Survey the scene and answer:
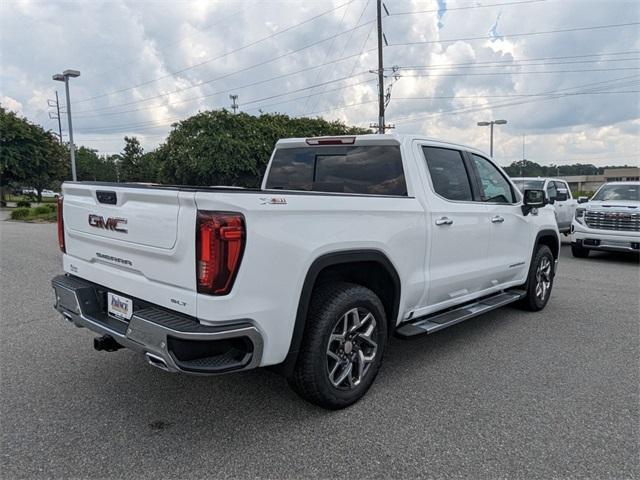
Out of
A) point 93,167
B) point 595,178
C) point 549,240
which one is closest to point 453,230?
point 549,240

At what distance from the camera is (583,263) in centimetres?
998

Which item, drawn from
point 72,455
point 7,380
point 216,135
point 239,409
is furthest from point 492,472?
point 216,135

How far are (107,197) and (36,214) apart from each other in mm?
24590

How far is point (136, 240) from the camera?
2.87m

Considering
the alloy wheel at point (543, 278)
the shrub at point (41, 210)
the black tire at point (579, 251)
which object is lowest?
the shrub at point (41, 210)

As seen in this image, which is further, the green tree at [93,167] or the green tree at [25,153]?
the green tree at [93,167]

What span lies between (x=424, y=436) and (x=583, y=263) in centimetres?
857

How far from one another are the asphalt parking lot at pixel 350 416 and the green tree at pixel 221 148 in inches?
948

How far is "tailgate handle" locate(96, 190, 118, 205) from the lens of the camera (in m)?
3.04

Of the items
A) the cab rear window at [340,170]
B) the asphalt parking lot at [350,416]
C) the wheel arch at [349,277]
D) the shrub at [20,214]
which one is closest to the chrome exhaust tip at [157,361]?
the asphalt parking lot at [350,416]

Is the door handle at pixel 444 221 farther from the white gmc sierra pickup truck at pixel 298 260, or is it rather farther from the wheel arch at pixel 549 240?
the wheel arch at pixel 549 240

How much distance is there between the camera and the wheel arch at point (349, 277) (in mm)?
2898

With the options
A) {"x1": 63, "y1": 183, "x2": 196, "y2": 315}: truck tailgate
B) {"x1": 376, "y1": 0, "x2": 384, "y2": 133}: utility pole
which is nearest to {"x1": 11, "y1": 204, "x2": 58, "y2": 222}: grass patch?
{"x1": 376, "y1": 0, "x2": 384, "y2": 133}: utility pole

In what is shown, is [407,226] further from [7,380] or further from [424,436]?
[7,380]
